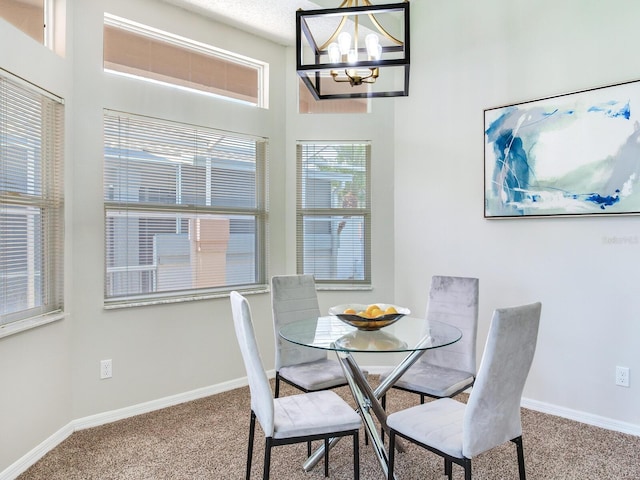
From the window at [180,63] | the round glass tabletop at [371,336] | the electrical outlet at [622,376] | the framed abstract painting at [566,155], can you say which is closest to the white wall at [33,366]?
the window at [180,63]

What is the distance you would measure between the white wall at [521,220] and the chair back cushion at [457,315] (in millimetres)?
644

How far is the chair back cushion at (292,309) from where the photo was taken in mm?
2857

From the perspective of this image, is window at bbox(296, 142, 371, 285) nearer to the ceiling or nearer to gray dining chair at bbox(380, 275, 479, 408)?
the ceiling

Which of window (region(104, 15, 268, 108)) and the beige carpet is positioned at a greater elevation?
window (region(104, 15, 268, 108))

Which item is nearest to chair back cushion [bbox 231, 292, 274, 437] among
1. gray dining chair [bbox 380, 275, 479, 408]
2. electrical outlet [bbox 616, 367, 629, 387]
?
gray dining chair [bbox 380, 275, 479, 408]

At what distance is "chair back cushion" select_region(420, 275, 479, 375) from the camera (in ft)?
9.12

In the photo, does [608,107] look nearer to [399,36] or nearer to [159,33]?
[399,36]

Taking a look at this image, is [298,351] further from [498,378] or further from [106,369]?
[498,378]

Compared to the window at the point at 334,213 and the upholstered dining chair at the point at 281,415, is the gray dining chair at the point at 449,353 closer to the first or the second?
the upholstered dining chair at the point at 281,415

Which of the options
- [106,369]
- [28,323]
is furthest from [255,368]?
[106,369]

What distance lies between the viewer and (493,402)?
69.2 inches

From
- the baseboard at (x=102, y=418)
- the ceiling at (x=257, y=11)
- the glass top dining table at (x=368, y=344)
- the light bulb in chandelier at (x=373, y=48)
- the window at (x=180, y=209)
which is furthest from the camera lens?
the ceiling at (x=257, y=11)

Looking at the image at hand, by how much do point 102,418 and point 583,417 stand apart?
325 centimetres

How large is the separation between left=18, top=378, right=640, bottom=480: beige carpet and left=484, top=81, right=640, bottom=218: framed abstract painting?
1.44 metres
